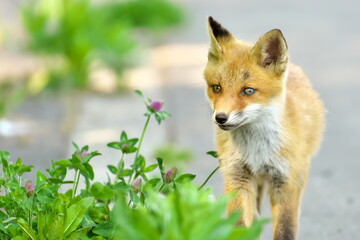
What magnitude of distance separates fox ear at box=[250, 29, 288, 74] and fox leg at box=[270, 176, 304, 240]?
0.72 metres

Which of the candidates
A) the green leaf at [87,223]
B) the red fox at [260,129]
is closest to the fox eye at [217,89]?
the red fox at [260,129]

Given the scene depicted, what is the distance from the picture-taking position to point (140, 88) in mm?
10008

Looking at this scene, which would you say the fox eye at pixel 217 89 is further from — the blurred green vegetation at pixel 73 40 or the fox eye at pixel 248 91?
the blurred green vegetation at pixel 73 40

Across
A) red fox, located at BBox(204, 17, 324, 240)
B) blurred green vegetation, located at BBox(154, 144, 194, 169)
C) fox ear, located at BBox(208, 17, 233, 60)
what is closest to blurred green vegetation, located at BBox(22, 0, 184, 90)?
blurred green vegetation, located at BBox(154, 144, 194, 169)

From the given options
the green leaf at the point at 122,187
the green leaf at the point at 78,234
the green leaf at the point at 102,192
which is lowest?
the green leaf at the point at 78,234

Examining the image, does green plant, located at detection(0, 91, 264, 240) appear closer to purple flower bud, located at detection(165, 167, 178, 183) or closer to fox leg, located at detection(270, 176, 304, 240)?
purple flower bud, located at detection(165, 167, 178, 183)

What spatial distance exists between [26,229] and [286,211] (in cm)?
162

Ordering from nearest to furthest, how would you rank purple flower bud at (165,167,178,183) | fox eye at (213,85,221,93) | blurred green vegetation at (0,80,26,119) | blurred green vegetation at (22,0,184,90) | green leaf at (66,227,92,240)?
green leaf at (66,227,92,240) < purple flower bud at (165,167,178,183) < fox eye at (213,85,221,93) < blurred green vegetation at (0,80,26,119) < blurred green vegetation at (22,0,184,90)

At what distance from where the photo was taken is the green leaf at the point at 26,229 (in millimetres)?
4594

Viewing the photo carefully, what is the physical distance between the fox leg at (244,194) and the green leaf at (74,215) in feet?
3.23

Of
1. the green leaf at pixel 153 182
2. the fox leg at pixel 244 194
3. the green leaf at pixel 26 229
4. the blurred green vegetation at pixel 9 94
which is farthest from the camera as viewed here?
the blurred green vegetation at pixel 9 94

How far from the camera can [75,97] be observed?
383 inches

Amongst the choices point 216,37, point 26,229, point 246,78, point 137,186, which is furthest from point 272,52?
point 26,229

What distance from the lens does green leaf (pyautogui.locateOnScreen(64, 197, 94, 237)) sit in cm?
466
